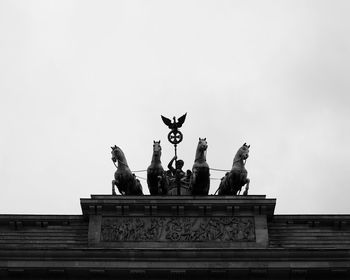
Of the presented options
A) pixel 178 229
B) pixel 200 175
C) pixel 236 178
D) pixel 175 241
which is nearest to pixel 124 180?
pixel 200 175

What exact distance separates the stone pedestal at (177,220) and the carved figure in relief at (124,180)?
123cm

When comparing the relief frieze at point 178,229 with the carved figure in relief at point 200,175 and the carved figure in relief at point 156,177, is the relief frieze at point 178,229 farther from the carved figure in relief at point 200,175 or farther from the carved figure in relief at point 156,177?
the carved figure in relief at point 156,177

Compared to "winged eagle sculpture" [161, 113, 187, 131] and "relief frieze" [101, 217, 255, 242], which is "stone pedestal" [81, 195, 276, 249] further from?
"winged eagle sculpture" [161, 113, 187, 131]

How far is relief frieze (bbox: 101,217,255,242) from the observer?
2873 centimetres

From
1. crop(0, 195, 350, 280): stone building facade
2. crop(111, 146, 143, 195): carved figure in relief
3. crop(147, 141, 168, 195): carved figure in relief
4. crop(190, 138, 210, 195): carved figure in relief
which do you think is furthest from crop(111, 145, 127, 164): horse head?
crop(190, 138, 210, 195): carved figure in relief

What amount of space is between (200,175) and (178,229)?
92.7 inches

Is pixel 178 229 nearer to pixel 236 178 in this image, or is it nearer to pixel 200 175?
pixel 200 175

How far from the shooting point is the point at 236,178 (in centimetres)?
3058

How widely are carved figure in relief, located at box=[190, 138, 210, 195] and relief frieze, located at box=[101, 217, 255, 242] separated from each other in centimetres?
146
